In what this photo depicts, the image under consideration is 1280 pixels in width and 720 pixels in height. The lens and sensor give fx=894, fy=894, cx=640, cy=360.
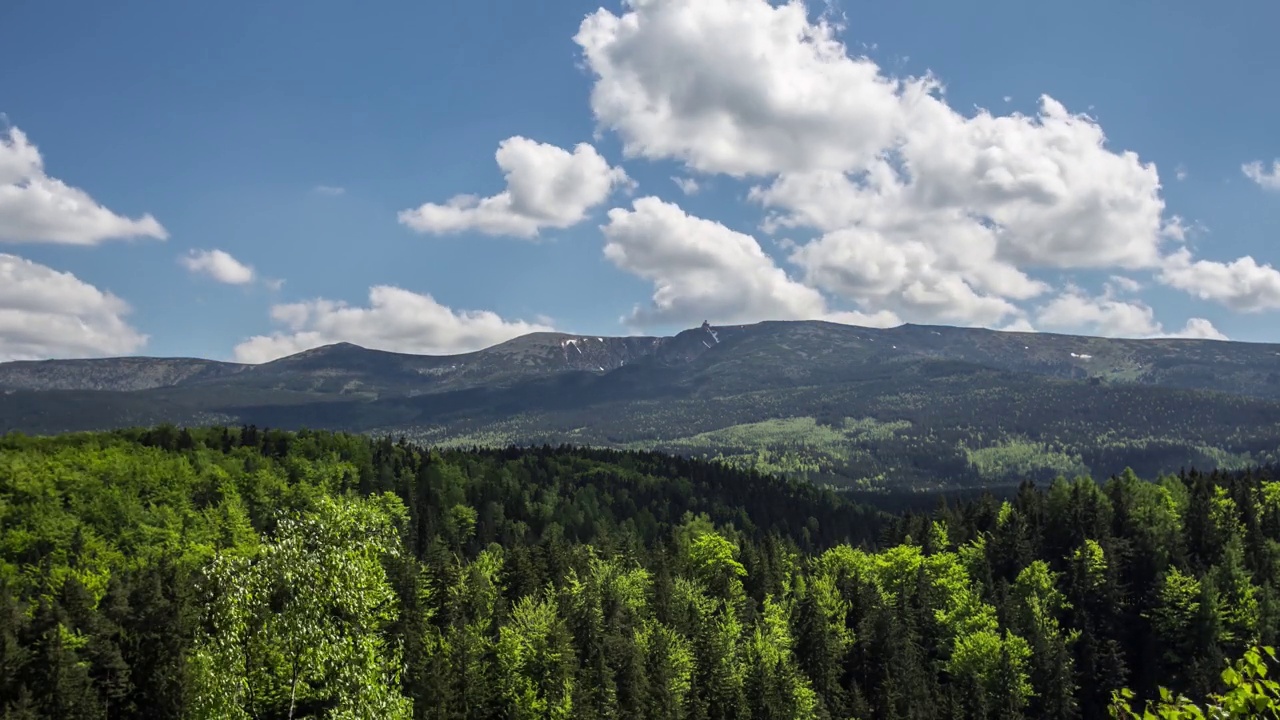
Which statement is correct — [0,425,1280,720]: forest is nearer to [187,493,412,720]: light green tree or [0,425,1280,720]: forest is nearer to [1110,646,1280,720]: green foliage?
[187,493,412,720]: light green tree

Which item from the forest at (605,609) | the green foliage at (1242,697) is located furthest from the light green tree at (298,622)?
the green foliage at (1242,697)

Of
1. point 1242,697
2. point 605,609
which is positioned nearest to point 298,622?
point 1242,697

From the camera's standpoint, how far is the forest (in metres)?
32.8

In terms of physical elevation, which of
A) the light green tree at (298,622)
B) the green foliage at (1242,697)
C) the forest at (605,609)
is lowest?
the forest at (605,609)

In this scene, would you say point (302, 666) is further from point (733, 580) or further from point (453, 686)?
point (733, 580)

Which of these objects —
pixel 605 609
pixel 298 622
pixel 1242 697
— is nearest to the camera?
pixel 1242 697

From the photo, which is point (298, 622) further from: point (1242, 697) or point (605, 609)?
point (605, 609)

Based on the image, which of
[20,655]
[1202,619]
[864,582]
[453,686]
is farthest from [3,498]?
[1202,619]

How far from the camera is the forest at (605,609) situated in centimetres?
3278

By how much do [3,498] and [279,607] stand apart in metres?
159

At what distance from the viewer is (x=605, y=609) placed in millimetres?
103062

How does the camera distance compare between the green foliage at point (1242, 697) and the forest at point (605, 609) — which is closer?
the green foliage at point (1242, 697)

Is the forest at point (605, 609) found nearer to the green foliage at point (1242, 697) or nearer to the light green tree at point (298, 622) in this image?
the light green tree at point (298, 622)

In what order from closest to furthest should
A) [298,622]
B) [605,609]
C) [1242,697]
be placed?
1. [1242,697]
2. [298,622]
3. [605,609]
